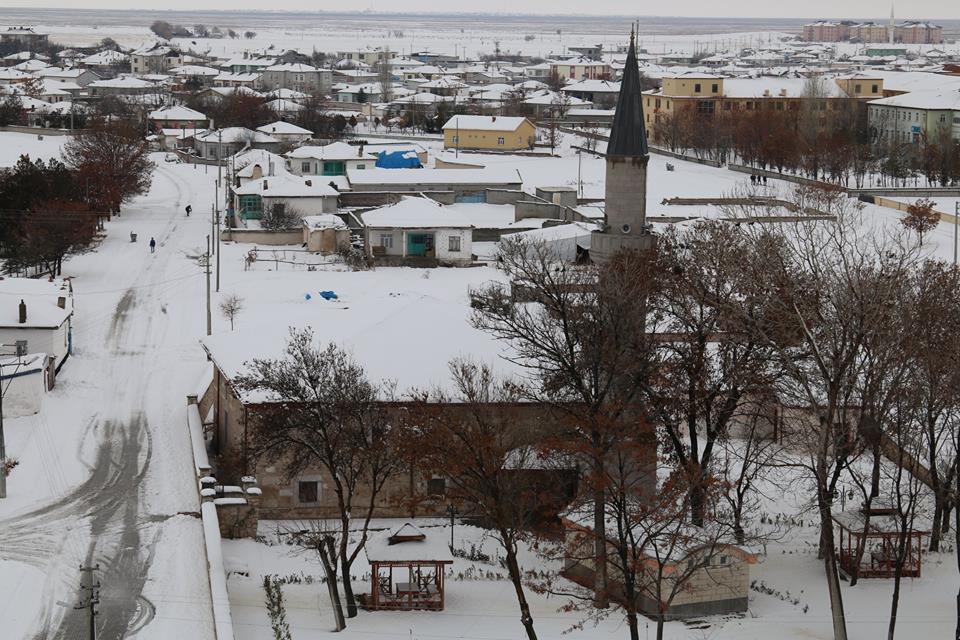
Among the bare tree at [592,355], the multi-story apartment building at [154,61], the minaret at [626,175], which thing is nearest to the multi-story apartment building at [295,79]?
the multi-story apartment building at [154,61]

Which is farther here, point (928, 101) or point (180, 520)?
point (928, 101)

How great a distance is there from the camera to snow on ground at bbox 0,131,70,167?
230 ft

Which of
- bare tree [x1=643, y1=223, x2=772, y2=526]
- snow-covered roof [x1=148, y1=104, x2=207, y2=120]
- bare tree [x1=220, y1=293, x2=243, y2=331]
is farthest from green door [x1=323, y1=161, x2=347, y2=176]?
bare tree [x1=643, y1=223, x2=772, y2=526]

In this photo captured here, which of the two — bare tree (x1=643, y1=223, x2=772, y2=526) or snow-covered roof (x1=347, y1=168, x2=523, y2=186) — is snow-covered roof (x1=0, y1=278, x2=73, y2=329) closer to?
bare tree (x1=643, y1=223, x2=772, y2=526)

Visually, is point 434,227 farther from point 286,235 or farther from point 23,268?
point 23,268

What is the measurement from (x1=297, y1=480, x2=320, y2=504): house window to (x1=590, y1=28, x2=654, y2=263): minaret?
6422mm

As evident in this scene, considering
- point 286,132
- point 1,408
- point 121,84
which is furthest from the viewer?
point 121,84

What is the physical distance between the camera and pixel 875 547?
2144 cm

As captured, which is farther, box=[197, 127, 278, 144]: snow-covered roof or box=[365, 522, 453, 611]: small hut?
box=[197, 127, 278, 144]: snow-covered roof

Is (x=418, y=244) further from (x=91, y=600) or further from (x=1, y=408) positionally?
(x=91, y=600)

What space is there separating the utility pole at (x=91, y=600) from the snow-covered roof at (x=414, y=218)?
89.2 feet

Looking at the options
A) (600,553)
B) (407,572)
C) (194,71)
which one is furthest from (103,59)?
(600,553)

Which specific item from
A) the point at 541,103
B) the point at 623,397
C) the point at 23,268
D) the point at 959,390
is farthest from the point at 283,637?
the point at 541,103

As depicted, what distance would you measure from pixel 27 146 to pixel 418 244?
120 ft
